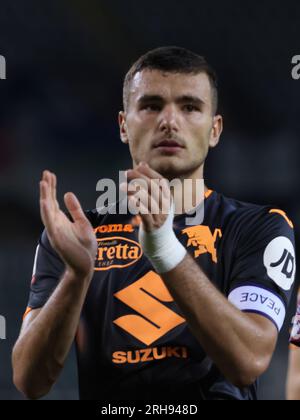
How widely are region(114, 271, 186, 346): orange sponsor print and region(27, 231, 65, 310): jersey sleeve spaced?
26cm

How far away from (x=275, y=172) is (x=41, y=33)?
285 cm

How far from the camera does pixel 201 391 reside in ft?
8.46

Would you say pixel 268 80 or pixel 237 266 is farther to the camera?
pixel 268 80

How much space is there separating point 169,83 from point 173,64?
0.11m

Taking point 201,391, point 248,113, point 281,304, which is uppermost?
point 248,113

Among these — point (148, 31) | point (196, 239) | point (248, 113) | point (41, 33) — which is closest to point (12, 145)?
point (41, 33)

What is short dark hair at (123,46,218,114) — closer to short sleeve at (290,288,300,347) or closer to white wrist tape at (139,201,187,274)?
white wrist tape at (139,201,187,274)

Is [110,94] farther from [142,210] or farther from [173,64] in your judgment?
[142,210]

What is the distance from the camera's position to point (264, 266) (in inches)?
104

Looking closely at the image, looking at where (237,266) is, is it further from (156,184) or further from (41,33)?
(41,33)

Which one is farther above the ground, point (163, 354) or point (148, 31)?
point (148, 31)

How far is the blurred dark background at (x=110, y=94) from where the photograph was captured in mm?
7129

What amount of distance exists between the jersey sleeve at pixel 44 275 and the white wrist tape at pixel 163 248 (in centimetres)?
66

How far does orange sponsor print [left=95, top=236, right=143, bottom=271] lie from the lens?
2.87 m
